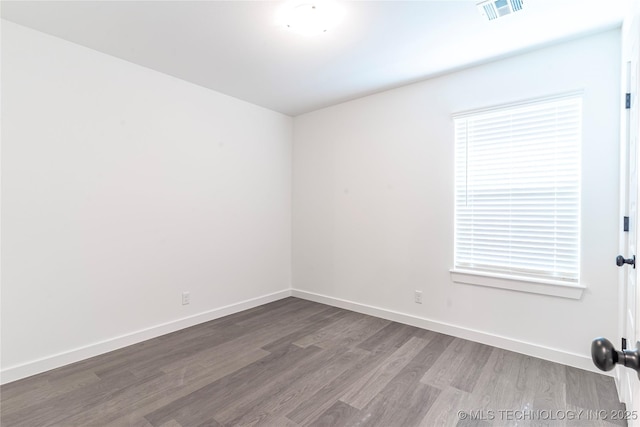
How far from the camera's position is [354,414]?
1.89 metres

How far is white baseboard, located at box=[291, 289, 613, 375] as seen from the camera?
7.99 feet

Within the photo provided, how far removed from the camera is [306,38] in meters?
2.43

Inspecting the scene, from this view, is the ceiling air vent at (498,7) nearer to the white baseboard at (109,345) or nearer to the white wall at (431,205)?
the white wall at (431,205)

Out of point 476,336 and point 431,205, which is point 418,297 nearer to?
point 476,336

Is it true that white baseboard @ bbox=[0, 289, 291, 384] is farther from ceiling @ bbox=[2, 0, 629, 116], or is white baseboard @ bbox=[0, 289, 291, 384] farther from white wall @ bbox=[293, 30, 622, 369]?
ceiling @ bbox=[2, 0, 629, 116]

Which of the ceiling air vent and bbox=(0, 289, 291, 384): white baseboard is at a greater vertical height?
the ceiling air vent

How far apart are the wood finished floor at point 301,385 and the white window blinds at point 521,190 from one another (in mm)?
846

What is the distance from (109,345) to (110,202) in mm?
1284

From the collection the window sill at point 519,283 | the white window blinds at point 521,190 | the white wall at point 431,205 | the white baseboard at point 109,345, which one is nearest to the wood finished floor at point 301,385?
the white baseboard at point 109,345

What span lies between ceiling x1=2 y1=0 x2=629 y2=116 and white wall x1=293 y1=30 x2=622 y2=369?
286 millimetres

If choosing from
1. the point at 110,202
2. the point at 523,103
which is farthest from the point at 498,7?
the point at 110,202

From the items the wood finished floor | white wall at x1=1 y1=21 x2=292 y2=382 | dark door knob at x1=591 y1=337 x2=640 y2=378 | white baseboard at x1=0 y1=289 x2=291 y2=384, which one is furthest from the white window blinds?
white baseboard at x1=0 y1=289 x2=291 y2=384

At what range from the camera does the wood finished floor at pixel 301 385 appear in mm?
1866

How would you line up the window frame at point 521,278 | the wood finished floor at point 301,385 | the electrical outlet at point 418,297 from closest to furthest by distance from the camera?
the wood finished floor at point 301,385, the window frame at point 521,278, the electrical outlet at point 418,297
